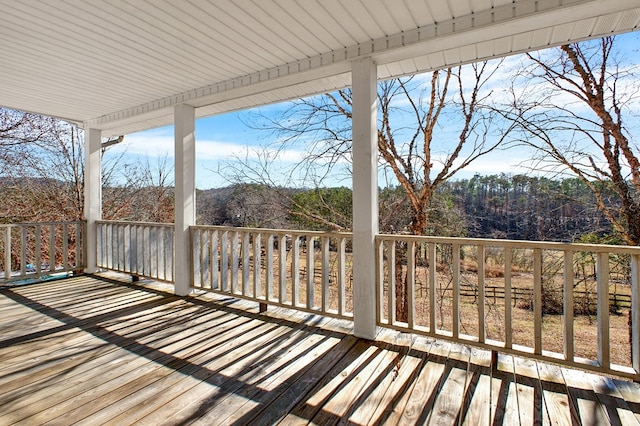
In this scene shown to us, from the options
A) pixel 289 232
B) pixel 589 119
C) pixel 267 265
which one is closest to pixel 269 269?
pixel 267 265

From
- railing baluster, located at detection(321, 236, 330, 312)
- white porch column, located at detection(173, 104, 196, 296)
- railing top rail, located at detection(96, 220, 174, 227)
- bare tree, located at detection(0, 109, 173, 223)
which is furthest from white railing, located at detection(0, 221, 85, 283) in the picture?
railing baluster, located at detection(321, 236, 330, 312)

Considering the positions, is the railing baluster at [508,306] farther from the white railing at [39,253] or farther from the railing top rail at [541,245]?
the white railing at [39,253]

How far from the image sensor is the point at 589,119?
439cm

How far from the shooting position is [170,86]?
3.79m

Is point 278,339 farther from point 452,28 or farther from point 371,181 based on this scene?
point 452,28

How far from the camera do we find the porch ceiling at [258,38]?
221cm

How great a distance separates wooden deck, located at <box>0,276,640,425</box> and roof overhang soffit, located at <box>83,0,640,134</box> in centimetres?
239

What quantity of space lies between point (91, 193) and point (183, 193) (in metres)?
2.30

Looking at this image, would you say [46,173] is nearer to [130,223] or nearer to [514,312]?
[130,223]

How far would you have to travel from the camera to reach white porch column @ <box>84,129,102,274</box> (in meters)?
5.25

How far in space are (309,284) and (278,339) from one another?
2.01 feet

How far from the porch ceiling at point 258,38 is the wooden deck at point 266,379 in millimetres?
2390

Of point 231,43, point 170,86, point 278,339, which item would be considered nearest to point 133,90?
point 170,86

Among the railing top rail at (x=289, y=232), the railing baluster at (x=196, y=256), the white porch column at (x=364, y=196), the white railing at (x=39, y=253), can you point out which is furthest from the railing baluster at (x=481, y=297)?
the white railing at (x=39, y=253)
